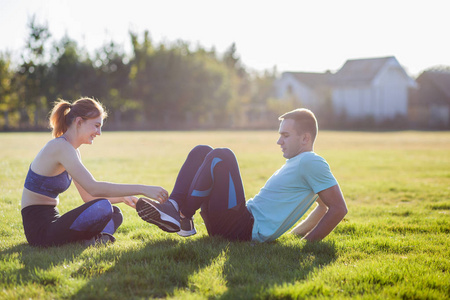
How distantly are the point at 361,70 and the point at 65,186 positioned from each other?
50.4 metres

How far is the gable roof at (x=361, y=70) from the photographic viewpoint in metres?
48.3

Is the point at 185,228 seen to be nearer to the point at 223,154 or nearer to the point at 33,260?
the point at 223,154

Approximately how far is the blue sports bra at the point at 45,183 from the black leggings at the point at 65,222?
15 cm

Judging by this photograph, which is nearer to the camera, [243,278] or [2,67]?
[243,278]

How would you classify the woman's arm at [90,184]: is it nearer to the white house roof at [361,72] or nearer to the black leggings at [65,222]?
the black leggings at [65,222]

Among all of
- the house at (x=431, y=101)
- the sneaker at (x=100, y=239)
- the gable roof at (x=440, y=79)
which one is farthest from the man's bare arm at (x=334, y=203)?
the gable roof at (x=440, y=79)

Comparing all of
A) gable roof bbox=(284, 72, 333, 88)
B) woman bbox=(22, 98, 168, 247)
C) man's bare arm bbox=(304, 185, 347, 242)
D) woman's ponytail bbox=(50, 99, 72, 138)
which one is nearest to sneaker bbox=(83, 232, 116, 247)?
woman bbox=(22, 98, 168, 247)

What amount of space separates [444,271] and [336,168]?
27.6 ft

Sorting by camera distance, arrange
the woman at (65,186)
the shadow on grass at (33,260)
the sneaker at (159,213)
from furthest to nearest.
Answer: the woman at (65,186), the sneaker at (159,213), the shadow on grass at (33,260)

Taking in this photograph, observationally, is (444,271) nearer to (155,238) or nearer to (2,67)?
(155,238)

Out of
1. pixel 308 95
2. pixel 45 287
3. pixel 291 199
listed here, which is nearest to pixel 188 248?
pixel 291 199

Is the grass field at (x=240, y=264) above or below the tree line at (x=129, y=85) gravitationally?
below

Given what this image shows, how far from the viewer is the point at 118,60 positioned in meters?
43.5

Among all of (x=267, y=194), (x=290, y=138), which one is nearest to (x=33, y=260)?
(x=267, y=194)
